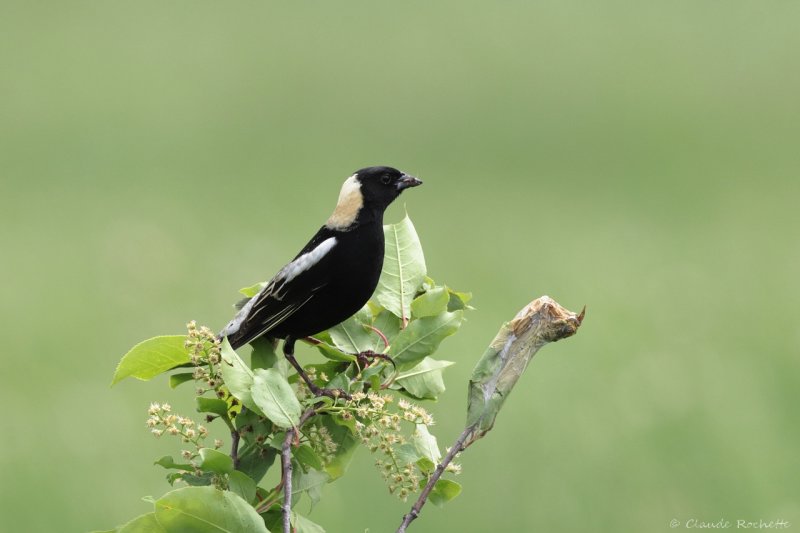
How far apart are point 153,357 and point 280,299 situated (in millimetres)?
568

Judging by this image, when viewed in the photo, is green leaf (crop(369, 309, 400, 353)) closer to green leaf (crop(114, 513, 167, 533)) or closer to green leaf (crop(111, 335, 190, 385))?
green leaf (crop(111, 335, 190, 385))

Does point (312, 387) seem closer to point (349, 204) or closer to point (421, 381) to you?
point (421, 381)

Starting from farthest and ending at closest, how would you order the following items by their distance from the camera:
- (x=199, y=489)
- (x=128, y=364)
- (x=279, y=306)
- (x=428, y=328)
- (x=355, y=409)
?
(x=279, y=306)
(x=428, y=328)
(x=128, y=364)
(x=355, y=409)
(x=199, y=489)

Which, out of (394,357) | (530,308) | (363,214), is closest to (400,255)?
(363,214)

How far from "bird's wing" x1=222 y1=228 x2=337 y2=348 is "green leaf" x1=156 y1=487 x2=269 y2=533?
77 centimetres

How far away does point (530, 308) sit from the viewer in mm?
2002

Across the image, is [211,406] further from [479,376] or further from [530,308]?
[530,308]

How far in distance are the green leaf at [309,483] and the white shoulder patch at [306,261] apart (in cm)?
71

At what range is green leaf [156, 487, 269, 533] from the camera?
170 cm

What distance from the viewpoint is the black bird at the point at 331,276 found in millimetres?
2496

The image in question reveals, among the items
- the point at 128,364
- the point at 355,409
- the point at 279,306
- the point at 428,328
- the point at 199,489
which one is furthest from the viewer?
the point at 279,306

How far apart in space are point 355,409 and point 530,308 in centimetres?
43

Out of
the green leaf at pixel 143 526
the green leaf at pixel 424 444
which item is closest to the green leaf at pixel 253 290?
the green leaf at pixel 424 444

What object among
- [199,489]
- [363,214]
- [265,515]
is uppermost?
[363,214]
